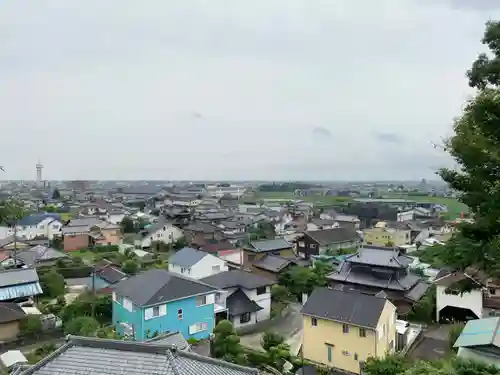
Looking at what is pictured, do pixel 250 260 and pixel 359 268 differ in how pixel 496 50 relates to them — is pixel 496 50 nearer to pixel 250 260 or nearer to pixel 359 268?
pixel 359 268

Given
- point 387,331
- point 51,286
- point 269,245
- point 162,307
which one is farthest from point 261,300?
point 51,286

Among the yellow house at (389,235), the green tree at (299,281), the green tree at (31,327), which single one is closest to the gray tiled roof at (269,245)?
the green tree at (299,281)

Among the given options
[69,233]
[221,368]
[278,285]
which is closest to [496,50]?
[221,368]

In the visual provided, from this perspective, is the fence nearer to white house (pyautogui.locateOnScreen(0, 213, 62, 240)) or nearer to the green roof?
the green roof

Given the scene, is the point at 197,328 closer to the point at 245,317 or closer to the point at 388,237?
the point at 245,317

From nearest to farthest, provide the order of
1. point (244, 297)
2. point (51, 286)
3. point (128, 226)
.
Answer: point (244, 297)
point (51, 286)
point (128, 226)

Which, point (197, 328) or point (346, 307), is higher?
point (346, 307)

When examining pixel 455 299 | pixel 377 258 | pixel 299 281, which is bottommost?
pixel 299 281
